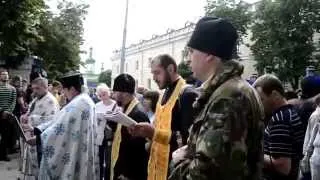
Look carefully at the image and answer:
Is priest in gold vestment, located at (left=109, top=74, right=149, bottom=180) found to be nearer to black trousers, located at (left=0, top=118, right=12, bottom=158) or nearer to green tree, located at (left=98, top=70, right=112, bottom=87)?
black trousers, located at (left=0, top=118, right=12, bottom=158)

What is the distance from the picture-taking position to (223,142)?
8.96 feet

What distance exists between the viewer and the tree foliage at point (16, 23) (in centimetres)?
1923

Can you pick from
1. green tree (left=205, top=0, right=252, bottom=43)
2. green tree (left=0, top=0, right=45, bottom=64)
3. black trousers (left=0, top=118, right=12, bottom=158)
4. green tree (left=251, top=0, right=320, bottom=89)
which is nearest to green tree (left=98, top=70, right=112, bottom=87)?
green tree (left=205, top=0, right=252, bottom=43)

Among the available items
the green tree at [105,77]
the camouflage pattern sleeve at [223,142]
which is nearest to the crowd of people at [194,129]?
the camouflage pattern sleeve at [223,142]

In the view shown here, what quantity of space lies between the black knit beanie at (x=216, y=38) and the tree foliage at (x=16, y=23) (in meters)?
17.1

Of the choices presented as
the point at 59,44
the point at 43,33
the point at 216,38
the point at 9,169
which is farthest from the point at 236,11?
the point at 216,38

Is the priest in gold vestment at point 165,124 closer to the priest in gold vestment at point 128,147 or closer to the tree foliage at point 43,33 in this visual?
the priest in gold vestment at point 128,147

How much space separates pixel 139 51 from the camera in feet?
245

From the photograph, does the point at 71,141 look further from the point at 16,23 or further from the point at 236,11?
the point at 236,11

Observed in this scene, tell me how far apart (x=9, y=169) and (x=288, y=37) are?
109 ft

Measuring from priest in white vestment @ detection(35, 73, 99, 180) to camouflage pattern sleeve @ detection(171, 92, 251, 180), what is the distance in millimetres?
3554

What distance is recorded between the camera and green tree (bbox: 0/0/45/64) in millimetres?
19234

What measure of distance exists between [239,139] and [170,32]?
6110 centimetres

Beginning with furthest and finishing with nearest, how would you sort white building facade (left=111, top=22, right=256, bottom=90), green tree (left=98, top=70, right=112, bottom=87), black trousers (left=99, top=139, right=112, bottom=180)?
green tree (left=98, top=70, right=112, bottom=87) → white building facade (left=111, top=22, right=256, bottom=90) → black trousers (left=99, top=139, right=112, bottom=180)
